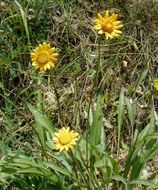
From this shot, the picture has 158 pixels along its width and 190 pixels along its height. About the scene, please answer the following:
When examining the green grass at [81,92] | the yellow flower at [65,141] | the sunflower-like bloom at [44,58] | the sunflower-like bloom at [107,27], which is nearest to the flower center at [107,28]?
the sunflower-like bloom at [107,27]

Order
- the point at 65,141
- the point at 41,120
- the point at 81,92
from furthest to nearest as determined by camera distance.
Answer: the point at 81,92, the point at 41,120, the point at 65,141

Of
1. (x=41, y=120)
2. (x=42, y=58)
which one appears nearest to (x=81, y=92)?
(x=41, y=120)

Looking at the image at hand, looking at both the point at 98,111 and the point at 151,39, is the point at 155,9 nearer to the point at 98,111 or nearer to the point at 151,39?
the point at 151,39

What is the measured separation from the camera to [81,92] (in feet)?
10.3

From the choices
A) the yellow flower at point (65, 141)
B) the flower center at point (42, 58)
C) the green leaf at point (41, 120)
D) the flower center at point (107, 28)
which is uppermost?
the flower center at point (107, 28)

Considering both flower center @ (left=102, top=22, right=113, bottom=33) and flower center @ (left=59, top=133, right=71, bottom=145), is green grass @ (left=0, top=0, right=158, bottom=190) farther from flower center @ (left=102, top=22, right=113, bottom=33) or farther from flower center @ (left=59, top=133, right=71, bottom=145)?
flower center @ (left=102, top=22, right=113, bottom=33)

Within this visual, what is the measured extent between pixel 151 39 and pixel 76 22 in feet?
1.96

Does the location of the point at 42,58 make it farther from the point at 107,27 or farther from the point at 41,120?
the point at 41,120

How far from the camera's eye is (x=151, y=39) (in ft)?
11.2

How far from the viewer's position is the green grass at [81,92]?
248cm

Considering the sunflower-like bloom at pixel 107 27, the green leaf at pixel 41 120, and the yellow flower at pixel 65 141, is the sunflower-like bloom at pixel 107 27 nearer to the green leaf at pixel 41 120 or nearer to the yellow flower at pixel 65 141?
the yellow flower at pixel 65 141

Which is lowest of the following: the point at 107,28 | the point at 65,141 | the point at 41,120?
the point at 65,141

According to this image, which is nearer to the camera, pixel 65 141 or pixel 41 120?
pixel 65 141

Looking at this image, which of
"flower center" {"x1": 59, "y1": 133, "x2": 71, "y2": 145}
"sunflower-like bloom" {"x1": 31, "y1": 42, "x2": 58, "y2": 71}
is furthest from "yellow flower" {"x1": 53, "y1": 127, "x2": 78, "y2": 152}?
"sunflower-like bloom" {"x1": 31, "y1": 42, "x2": 58, "y2": 71}
